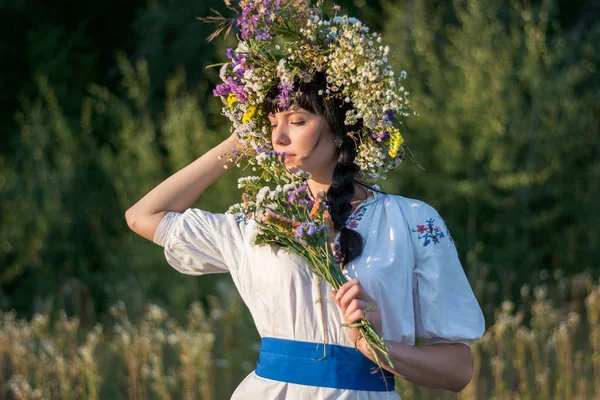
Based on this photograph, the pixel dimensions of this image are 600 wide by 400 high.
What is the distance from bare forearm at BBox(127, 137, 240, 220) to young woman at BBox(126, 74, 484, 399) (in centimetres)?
23

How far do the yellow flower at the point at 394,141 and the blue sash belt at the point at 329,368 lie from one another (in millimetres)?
537

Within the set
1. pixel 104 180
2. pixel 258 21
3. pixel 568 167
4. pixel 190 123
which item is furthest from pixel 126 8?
pixel 258 21

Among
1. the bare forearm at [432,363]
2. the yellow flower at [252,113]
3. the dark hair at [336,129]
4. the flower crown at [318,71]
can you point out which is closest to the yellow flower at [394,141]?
the flower crown at [318,71]

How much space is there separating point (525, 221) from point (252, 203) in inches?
250

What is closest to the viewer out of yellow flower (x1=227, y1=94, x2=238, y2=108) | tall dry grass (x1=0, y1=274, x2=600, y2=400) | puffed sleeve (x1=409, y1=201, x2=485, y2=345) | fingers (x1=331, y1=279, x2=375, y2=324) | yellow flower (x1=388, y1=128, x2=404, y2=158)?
fingers (x1=331, y1=279, x2=375, y2=324)

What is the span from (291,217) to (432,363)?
52 cm

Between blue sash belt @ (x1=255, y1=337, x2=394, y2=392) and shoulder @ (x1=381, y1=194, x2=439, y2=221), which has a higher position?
shoulder @ (x1=381, y1=194, x2=439, y2=221)

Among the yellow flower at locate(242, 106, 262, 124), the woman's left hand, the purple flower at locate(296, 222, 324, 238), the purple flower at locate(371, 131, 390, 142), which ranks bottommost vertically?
the woman's left hand

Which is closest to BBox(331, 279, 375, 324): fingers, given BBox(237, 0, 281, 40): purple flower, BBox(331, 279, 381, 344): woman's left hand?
BBox(331, 279, 381, 344): woman's left hand

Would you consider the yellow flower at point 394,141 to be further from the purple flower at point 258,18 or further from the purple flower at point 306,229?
the purple flower at point 258,18

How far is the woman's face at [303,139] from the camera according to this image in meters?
2.51

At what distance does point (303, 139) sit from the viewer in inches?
98.6

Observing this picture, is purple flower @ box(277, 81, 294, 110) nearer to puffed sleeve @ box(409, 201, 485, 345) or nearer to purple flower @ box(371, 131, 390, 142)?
purple flower @ box(371, 131, 390, 142)

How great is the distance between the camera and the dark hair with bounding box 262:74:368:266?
2520 mm
